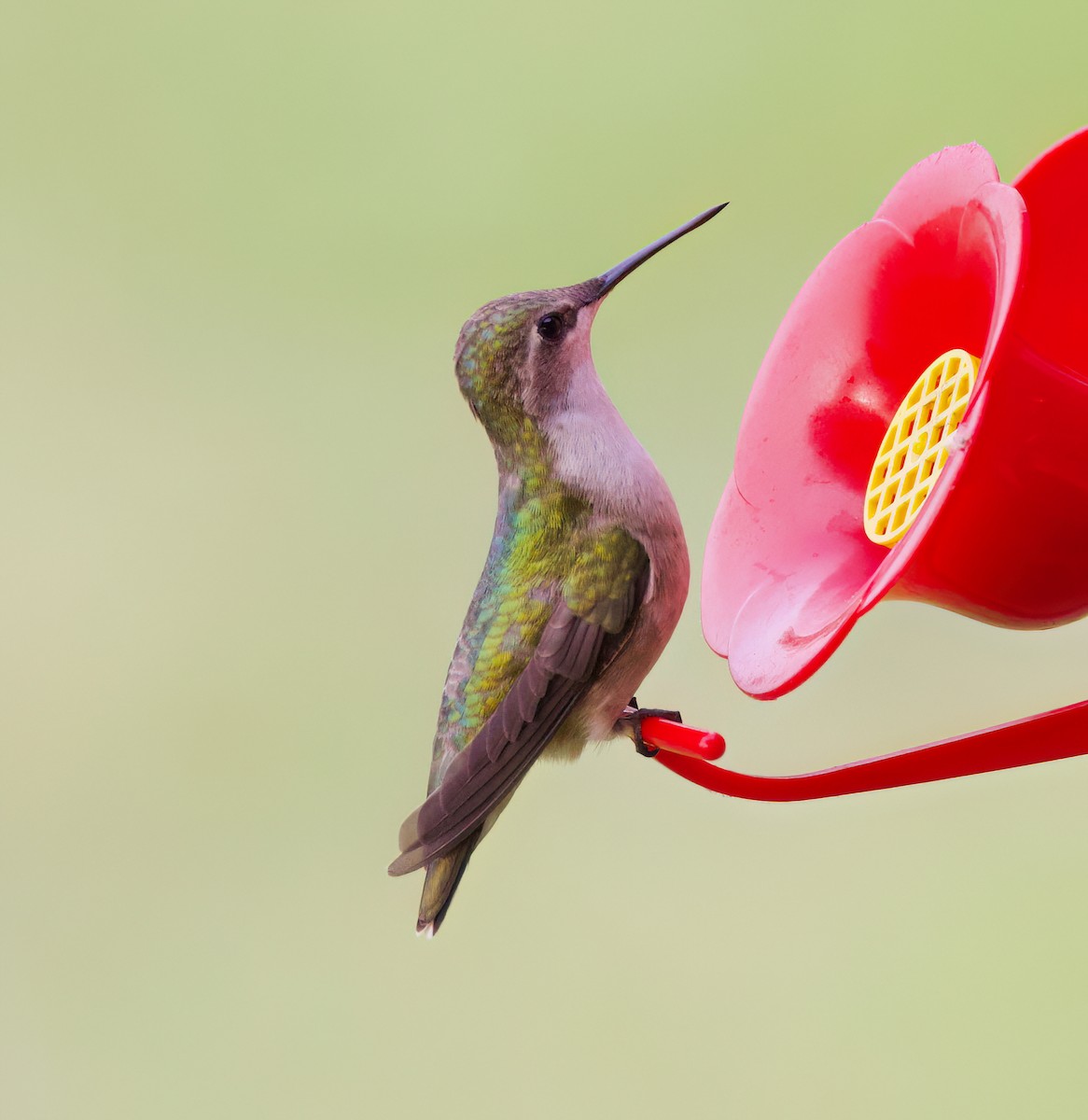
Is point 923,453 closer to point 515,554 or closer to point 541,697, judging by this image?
point 541,697

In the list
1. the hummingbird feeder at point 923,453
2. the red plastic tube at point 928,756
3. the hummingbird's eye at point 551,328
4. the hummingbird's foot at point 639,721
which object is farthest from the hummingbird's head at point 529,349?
the red plastic tube at point 928,756

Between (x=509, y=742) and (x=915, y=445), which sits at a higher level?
(x=915, y=445)

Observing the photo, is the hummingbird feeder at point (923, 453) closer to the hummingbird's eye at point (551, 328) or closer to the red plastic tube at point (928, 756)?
the red plastic tube at point (928, 756)

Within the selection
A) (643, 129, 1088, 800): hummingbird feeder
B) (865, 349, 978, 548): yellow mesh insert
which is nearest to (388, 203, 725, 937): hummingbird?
(643, 129, 1088, 800): hummingbird feeder

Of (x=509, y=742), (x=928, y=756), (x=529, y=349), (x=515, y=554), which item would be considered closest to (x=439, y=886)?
(x=509, y=742)

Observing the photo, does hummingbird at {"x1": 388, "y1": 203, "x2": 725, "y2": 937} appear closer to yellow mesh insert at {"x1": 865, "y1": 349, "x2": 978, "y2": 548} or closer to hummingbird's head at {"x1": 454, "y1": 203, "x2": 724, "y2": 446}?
hummingbird's head at {"x1": 454, "y1": 203, "x2": 724, "y2": 446}

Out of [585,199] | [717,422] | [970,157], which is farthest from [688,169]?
[970,157]
